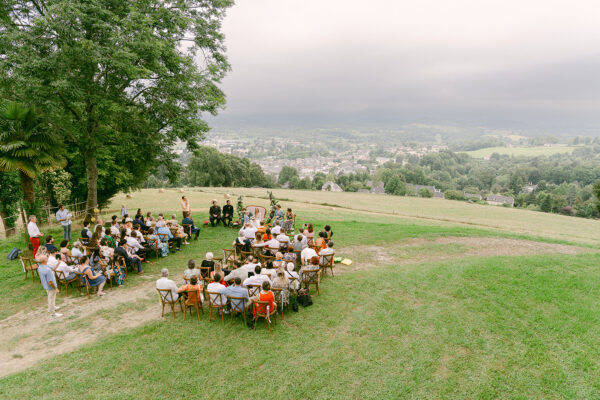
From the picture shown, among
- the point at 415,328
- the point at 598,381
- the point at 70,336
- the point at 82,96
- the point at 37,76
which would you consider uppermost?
the point at 37,76

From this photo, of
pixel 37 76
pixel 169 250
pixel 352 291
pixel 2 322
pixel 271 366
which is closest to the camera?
pixel 271 366

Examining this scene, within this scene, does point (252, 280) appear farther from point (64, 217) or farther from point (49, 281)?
point (64, 217)

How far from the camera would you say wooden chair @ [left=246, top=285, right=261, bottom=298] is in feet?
27.2

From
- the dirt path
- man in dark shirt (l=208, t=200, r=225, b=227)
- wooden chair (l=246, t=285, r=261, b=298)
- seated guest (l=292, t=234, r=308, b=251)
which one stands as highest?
man in dark shirt (l=208, t=200, r=225, b=227)

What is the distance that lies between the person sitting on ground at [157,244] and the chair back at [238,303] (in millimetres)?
6094

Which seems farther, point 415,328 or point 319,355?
point 415,328

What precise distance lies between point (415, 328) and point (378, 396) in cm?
246

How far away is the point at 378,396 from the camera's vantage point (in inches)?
225

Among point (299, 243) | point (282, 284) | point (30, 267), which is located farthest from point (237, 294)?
point (30, 267)

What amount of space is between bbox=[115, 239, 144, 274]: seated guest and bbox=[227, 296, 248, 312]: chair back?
513 cm

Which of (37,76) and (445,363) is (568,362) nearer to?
(445,363)

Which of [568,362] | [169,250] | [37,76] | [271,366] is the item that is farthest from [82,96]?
[568,362]

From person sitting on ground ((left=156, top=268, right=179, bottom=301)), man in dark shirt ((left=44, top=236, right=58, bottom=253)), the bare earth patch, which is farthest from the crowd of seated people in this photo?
man in dark shirt ((left=44, top=236, right=58, bottom=253))

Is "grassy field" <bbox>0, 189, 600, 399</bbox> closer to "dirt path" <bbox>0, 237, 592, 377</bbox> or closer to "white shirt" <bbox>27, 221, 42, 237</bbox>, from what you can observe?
"dirt path" <bbox>0, 237, 592, 377</bbox>
